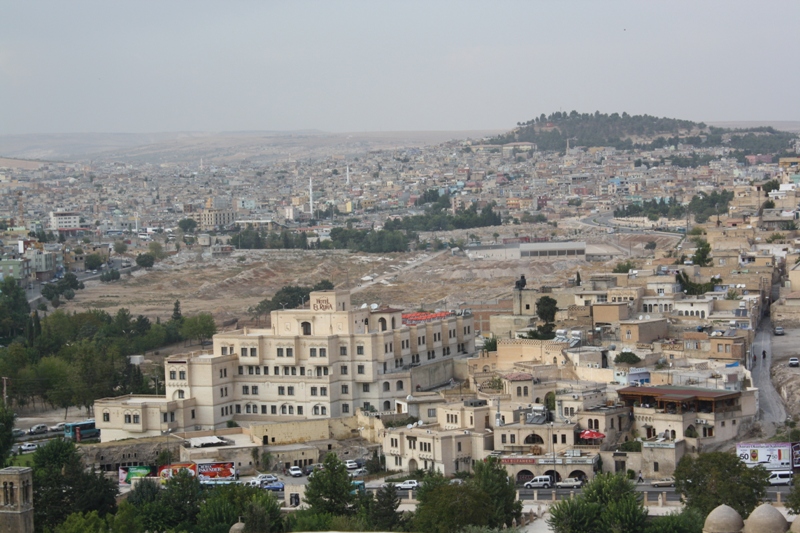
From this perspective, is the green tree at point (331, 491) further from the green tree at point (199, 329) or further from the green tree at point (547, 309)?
the green tree at point (199, 329)

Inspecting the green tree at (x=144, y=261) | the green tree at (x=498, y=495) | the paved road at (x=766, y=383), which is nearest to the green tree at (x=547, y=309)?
the paved road at (x=766, y=383)

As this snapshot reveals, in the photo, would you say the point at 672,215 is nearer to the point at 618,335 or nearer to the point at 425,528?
the point at 618,335

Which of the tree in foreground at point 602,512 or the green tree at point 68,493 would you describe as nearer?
the tree in foreground at point 602,512

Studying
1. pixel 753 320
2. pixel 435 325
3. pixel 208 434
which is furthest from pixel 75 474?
pixel 753 320

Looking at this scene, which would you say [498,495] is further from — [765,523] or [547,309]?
[547,309]

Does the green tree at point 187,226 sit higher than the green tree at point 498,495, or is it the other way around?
the green tree at point 498,495

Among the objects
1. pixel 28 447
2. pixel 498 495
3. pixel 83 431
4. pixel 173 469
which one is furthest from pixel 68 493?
pixel 498 495

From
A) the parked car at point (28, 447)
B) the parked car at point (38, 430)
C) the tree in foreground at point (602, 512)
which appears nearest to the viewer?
the tree in foreground at point (602, 512)
